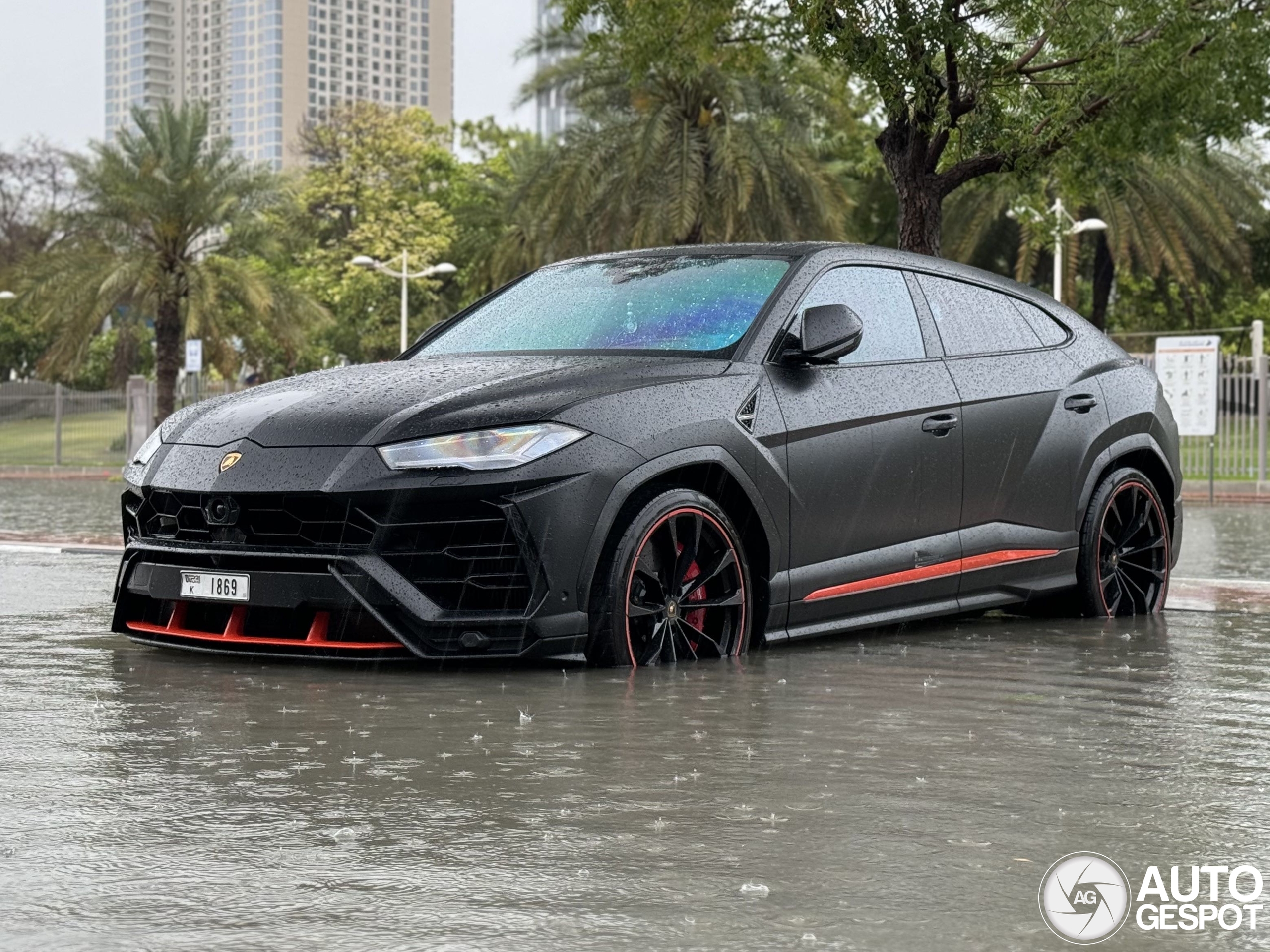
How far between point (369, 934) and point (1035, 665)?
437 cm

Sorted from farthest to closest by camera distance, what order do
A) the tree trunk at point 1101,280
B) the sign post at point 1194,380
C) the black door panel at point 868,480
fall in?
the tree trunk at point 1101,280, the sign post at point 1194,380, the black door panel at point 868,480

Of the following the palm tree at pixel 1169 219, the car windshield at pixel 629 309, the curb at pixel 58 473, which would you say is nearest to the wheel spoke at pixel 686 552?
the car windshield at pixel 629 309

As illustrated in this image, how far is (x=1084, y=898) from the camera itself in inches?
150

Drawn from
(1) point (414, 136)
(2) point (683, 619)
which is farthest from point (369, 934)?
(1) point (414, 136)

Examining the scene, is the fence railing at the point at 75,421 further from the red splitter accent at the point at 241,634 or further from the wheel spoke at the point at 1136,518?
the red splitter accent at the point at 241,634

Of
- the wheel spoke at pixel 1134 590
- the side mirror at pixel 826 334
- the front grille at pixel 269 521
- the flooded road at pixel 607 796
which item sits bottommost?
the flooded road at pixel 607 796

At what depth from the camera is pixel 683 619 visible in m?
7.11

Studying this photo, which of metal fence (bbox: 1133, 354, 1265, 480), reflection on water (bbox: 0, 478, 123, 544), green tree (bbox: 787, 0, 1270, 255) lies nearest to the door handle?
green tree (bbox: 787, 0, 1270, 255)

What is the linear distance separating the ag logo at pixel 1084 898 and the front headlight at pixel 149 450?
13.8 ft

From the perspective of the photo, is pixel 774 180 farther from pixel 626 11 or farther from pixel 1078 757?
pixel 1078 757

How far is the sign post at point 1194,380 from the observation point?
24797 millimetres

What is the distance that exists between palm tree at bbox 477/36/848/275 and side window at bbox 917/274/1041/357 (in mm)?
24065

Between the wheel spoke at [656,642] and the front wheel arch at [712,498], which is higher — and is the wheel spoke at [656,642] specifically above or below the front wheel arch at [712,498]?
below

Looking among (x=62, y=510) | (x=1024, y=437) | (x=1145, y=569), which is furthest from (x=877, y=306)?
(x=62, y=510)
